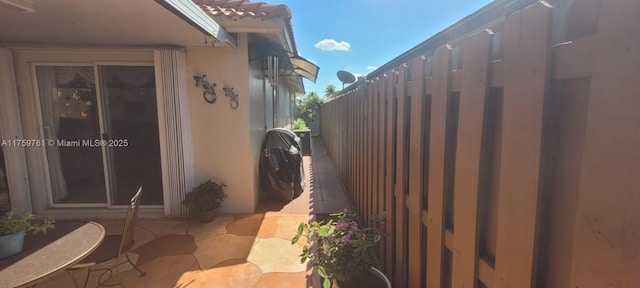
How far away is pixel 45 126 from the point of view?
398 cm

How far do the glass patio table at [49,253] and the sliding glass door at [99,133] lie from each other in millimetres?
2050

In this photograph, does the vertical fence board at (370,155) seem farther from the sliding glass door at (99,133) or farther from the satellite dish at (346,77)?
the sliding glass door at (99,133)

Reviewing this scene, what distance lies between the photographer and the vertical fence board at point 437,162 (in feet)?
4.17

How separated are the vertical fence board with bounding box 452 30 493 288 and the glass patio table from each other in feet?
7.27

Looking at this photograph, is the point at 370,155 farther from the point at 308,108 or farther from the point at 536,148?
the point at 308,108

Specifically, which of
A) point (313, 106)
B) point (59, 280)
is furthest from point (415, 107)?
point (313, 106)

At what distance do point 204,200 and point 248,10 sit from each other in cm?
248

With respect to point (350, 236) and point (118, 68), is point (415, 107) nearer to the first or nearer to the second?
point (350, 236)

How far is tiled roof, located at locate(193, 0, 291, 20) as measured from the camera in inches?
128

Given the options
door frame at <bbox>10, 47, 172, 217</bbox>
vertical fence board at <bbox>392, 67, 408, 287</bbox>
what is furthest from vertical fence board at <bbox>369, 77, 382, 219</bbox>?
door frame at <bbox>10, 47, 172, 217</bbox>

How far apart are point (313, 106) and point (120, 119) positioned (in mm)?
16739

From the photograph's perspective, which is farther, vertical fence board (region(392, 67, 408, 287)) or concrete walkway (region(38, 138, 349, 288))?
concrete walkway (region(38, 138, 349, 288))
